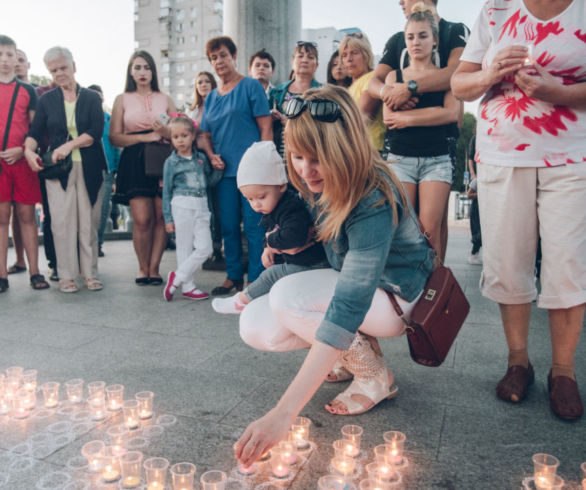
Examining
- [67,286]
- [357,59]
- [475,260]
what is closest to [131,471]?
[357,59]

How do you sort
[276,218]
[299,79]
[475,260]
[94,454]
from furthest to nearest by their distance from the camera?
1. [475,260]
2. [299,79]
3. [276,218]
4. [94,454]

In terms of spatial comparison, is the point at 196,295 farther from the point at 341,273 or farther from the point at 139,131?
the point at 341,273

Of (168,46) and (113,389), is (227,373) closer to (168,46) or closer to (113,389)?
(113,389)

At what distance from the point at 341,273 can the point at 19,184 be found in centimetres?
447

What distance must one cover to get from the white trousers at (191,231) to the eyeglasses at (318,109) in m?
3.12

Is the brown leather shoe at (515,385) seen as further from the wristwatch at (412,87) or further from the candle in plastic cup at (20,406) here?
the candle in plastic cup at (20,406)

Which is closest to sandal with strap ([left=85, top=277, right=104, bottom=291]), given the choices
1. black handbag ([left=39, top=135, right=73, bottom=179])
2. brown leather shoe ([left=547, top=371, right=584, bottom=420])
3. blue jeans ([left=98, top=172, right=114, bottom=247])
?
black handbag ([left=39, top=135, right=73, bottom=179])

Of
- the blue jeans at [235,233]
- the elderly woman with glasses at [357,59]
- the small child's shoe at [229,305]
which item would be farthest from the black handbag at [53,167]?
the small child's shoe at [229,305]

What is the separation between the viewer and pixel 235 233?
4895 millimetres

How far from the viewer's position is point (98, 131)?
506cm

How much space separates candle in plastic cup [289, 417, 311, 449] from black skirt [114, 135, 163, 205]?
12.1ft

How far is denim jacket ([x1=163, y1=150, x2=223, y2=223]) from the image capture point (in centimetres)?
480

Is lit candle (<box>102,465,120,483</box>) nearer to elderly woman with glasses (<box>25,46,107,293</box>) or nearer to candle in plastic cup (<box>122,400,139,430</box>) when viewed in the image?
candle in plastic cup (<box>122,400,139,430</box>)

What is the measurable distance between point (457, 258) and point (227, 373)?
576 centimetres
